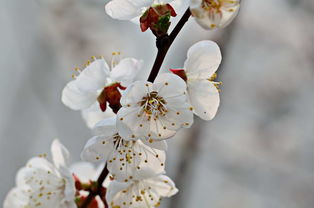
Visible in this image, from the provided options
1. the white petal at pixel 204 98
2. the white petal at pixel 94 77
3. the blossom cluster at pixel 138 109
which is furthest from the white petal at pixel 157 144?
the white petal at pixel 94 77

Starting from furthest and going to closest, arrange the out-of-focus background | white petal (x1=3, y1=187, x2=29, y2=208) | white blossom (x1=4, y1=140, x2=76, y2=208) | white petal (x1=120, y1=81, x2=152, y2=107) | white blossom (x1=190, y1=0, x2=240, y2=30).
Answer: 1. the out-of-focus background
2. white petal (x1=3, y1=187, x2=29, y2=208)
3. white blossom (x1=4, y1=140, x2=76, y2=208)
4. white petal (x1=120, y1=81, x2=152, y2=107)
5. white blossom (x1=190, y1=0, x2=240, y2=30)

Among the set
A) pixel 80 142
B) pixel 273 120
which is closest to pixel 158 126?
pixel 273 120

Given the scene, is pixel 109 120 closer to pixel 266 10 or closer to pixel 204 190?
pixel 266 10

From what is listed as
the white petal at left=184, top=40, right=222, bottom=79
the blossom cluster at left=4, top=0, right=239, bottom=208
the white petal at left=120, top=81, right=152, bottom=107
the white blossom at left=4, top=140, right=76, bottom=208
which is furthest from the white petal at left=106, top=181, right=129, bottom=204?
the white petal at left=184, top=40, right=222, bottom=79

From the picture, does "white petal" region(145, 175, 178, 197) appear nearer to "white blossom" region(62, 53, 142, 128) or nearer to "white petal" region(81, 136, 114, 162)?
"white petal" region(81, 136, 114, 162)

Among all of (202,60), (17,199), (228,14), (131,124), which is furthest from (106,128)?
(17,199)

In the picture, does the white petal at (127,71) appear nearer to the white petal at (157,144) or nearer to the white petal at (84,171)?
the white petal at (157,144)
